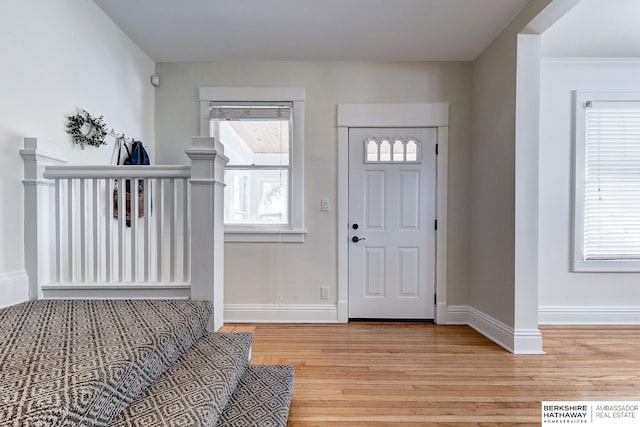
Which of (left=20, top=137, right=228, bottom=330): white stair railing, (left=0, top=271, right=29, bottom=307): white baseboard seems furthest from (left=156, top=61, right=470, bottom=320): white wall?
(left=0, top=271, right=29, bottom=307): white baseboard

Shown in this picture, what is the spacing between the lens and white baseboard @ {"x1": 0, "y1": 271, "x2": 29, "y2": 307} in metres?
1.57

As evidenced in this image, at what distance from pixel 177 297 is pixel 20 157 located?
43.6 inches

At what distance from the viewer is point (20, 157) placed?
66.2 inches

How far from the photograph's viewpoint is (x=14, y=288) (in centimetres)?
162

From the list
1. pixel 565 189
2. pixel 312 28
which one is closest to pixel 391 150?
pixel 312 28

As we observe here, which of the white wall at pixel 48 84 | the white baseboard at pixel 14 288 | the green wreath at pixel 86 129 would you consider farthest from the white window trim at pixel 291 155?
the white baseboard at pixel 14 288

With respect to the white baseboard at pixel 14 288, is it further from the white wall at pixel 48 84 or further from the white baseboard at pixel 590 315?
the white baseboard at pixel 590 315

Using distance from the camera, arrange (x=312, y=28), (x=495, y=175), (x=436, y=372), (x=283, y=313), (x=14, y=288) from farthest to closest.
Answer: (x=283, y=313) → (x=495, y=175) → (x=312, y=28) → (x=436, y=372) → (x=14, y=288)

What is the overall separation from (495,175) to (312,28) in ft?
6.33

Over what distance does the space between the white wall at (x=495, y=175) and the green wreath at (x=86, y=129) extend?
10.0 feet

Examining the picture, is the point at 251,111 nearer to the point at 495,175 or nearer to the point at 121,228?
the point at 121,228

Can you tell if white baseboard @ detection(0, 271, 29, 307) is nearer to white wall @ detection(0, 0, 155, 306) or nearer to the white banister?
white wall @ detection(0, 0, 155, 306)

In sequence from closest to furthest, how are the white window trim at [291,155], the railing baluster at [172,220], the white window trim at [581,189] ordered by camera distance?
the railing baluster at [172,220], the white window trim at [581,189], the white window trim at [291,155]

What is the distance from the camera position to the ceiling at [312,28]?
2.28m
